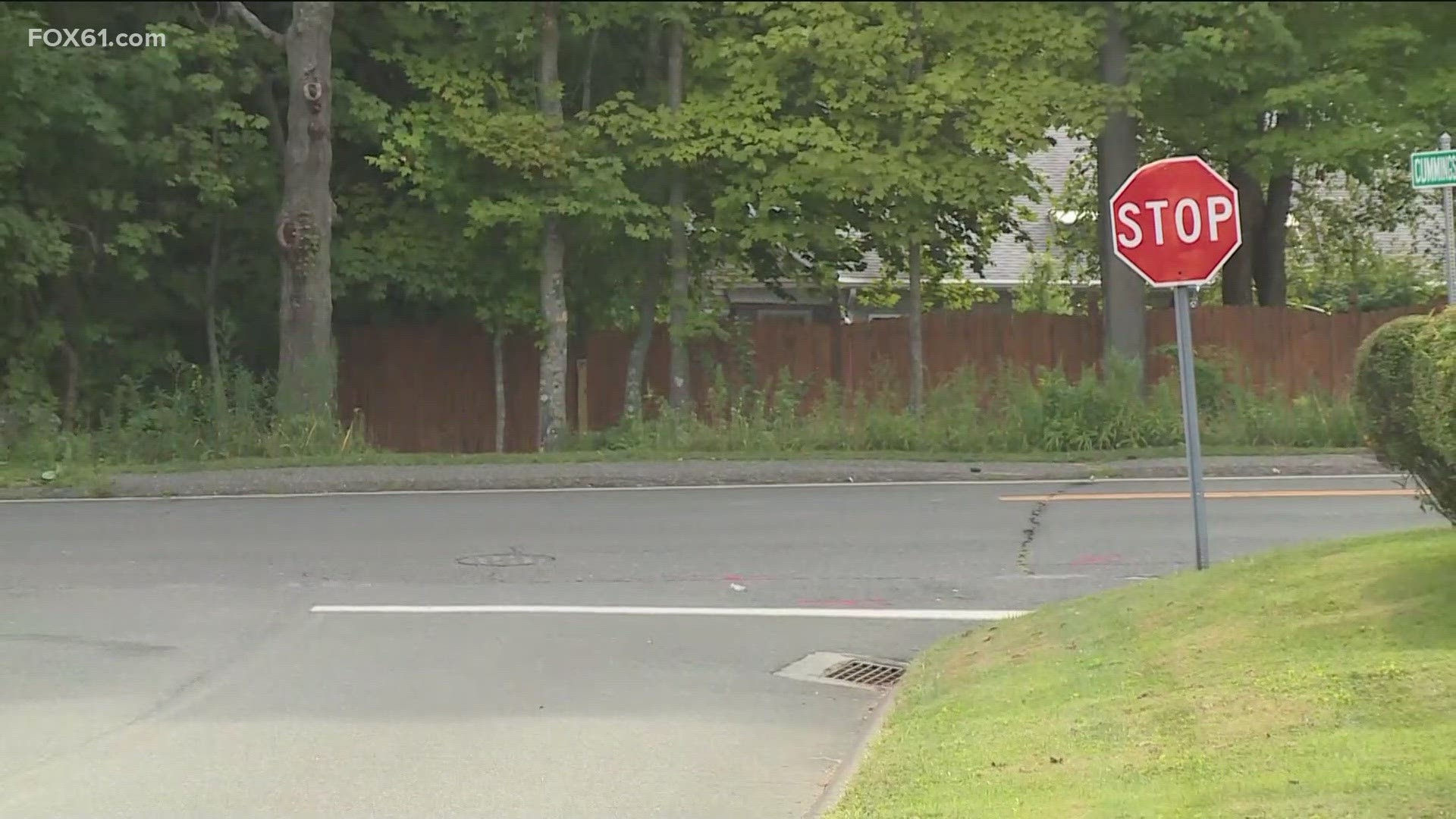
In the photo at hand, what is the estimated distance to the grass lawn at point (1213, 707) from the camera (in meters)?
4.97

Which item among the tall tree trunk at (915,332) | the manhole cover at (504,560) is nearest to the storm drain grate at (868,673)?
the manhole cover at (504,560)

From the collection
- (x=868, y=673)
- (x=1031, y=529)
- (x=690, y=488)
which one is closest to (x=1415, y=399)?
(x=868, y=673)

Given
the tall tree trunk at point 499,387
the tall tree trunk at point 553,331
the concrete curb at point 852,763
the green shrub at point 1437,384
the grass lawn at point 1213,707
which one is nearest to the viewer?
the grass lawn at point 1213,707

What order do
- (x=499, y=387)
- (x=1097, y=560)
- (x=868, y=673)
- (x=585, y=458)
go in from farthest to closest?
(x=499, y=387), (x=585, y=458), (x=1097, y=560), (x=868, y=673)

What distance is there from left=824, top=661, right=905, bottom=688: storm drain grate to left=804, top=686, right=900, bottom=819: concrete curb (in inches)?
13.9

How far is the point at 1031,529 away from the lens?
12781 millimetres

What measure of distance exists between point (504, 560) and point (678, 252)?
407 inches

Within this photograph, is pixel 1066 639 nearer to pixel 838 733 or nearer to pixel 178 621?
pixel 838 733

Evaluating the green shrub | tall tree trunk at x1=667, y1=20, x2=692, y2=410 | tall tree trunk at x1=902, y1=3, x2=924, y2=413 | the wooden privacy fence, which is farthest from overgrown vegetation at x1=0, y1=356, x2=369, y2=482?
the green shrub

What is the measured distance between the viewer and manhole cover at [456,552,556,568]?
11.9m

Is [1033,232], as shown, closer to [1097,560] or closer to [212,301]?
[212,301]

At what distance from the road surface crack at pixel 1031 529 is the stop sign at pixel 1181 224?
110 inches

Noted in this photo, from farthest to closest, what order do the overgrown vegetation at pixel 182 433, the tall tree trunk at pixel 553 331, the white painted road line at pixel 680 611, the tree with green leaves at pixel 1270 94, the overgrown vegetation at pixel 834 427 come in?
1. the tall tree trunk at pixel 553 331
2. the overgrown vegetation at pixel 182 433
3. the overgrown vegetation at pixel 834 427
4. the tree with green leaves at pixel 1270 94
5. the white painted road line at pixel 680 611

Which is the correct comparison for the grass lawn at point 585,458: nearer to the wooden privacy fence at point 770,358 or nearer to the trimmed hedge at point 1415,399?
the wooden privacy fence at point 770,358
